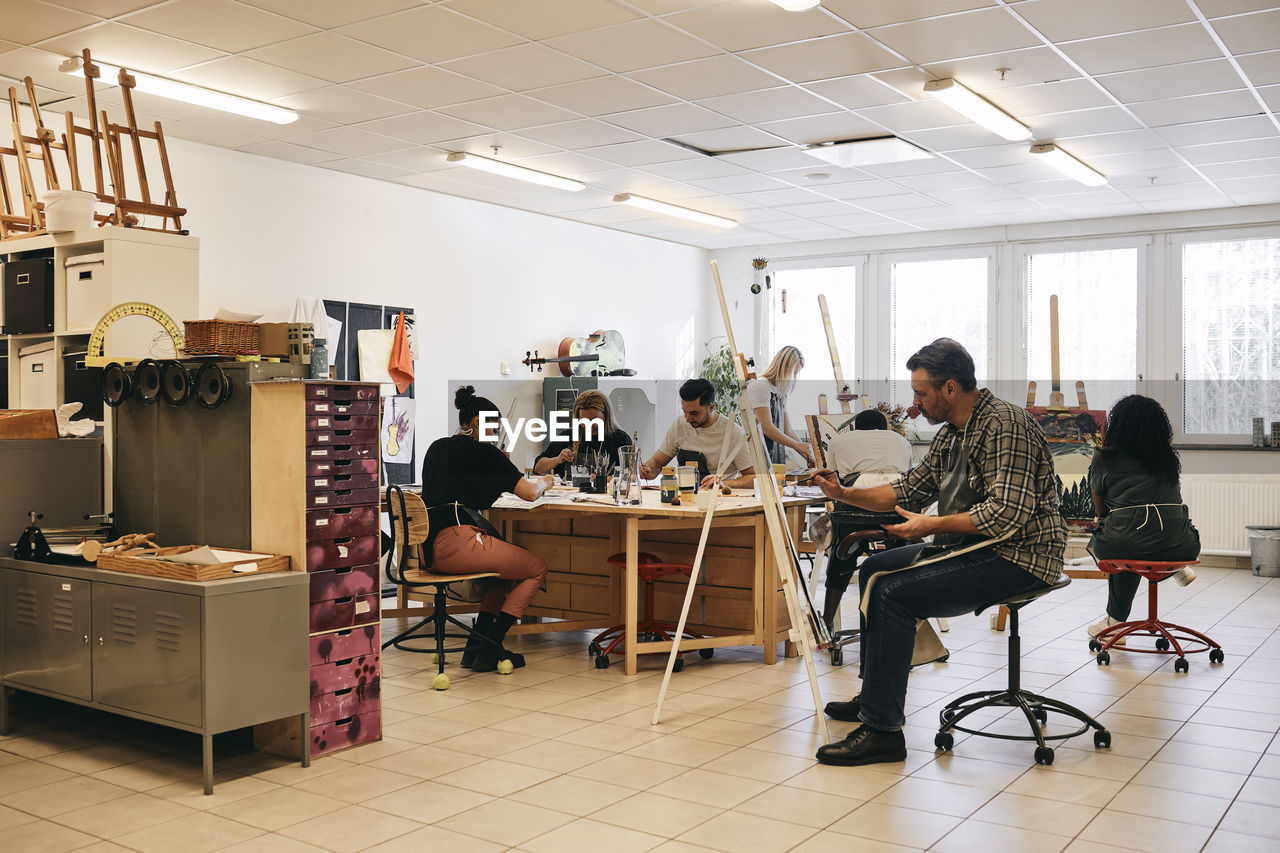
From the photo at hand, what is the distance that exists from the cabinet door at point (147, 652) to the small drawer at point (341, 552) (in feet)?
1.59

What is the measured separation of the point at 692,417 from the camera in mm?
6566

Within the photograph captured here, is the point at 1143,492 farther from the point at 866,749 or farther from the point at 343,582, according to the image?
the point at 343,582

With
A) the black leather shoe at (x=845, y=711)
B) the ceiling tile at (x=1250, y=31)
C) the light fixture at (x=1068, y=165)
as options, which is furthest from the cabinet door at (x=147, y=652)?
the light fixture at (x=1068, y=165)

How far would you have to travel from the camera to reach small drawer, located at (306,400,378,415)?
412 centimetres

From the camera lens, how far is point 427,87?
6.25m

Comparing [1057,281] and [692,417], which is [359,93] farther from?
[1057,281]

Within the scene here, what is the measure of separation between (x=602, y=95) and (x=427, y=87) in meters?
1.01

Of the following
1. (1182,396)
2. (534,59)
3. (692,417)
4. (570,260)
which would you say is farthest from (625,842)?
(1182,396)

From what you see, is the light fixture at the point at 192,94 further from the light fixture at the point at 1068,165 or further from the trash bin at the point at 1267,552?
the trash bin at the point at 1267,552

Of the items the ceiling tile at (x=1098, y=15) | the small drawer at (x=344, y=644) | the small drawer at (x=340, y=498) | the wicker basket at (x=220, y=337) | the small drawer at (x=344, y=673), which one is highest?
the ceiling tile at (x=1098, y=15)

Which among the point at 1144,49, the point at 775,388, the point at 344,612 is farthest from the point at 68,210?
the point at 1144,49

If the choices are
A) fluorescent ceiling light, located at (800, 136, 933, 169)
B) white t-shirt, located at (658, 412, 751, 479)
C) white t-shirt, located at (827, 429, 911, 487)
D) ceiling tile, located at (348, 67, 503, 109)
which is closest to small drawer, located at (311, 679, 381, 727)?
white t-shirt, located at (658, 412, 751, 479)

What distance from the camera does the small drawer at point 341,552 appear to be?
412 centimetres

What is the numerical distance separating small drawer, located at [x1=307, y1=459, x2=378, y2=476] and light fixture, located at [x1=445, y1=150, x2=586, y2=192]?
4059 millimetres
